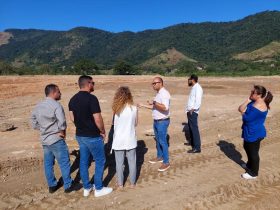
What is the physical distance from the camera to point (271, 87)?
940 inches

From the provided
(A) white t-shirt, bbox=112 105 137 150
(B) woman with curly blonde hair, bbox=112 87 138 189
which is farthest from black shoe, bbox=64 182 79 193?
(A) white t-shirt, bbox=112 105 137 150

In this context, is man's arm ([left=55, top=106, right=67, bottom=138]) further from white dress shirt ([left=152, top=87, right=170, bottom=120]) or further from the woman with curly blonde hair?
white dress shirt ([left=152, top=87, right=170, bottom=120])

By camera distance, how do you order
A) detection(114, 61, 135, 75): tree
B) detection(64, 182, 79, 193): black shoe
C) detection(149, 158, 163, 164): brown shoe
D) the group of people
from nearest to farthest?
1. the group of people
2. detection(64, 182, 79, 193): black shoe
3. detection(149, 158, 163, 164): brown shoe
4. detection(114, 61, 135, 75): tree

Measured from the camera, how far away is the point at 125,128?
560cm

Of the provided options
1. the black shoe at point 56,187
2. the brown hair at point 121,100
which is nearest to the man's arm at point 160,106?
the brown hair at point 121,100

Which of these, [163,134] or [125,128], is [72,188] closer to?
[125,128]

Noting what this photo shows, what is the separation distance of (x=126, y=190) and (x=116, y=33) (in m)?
148

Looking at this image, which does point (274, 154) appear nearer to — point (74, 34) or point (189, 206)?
point (189, 206)

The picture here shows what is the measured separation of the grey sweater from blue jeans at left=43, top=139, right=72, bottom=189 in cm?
10

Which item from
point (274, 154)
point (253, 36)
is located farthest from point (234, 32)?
point (274, 154)

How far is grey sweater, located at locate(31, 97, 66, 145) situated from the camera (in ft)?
17.7

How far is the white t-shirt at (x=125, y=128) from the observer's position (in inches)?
219

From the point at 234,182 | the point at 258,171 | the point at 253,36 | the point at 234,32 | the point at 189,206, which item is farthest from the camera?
the point at 234,32

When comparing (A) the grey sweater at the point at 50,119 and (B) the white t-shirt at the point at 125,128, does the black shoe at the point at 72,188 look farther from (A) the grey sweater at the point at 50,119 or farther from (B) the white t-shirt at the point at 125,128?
(B) the white t-shirt at the point at 125,128
